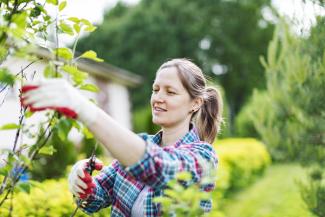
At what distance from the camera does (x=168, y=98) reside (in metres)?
2.05

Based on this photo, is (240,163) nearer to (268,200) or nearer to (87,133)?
(268,200)

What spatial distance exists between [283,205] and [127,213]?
692 cm

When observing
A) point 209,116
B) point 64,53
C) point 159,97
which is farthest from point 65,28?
point 209,116

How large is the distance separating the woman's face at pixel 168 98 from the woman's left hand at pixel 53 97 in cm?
67

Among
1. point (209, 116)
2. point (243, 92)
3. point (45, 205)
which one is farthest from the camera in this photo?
point (243, 92)

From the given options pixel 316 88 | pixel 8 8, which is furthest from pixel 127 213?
pixel 316 88

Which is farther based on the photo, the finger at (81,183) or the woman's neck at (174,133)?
the woman's neck at (174,133)

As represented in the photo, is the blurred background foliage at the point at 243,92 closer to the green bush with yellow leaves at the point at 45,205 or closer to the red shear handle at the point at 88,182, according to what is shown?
the green bush with yellow leaves at the point at 45,205

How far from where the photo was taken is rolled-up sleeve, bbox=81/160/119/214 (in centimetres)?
220

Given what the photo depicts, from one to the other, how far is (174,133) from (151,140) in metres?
0.38

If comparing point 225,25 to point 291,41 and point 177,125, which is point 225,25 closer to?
point 291,41

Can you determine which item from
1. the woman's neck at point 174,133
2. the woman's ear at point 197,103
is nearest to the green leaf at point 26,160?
the woman's neck at point 174,133

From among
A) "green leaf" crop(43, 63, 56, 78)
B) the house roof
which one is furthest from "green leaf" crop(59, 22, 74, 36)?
the house roof

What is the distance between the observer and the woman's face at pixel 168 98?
6.77 feet
